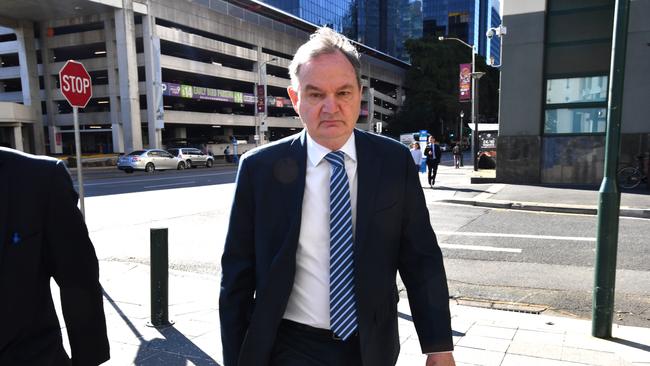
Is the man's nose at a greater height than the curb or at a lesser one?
greater

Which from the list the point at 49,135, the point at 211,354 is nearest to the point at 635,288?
the point at 211,354

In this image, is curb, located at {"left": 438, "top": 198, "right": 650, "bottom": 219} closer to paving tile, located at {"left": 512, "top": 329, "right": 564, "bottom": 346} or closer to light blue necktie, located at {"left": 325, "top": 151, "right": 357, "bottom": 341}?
paving tile, located at {"left": 512, "top": 329, "right": 564, "bottom": 346}

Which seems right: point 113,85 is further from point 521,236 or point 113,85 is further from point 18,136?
point 521,236

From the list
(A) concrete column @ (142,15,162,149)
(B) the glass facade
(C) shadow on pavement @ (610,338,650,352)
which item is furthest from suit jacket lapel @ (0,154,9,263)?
(B) the glass facade

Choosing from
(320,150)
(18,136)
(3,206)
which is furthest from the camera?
(18,136)

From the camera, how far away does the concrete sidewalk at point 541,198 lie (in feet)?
36.2

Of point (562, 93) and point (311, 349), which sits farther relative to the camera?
point (562, 93)

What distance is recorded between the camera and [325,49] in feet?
5.97

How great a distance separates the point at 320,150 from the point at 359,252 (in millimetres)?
445

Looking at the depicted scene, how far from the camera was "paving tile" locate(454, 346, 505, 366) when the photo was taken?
3.57 meters

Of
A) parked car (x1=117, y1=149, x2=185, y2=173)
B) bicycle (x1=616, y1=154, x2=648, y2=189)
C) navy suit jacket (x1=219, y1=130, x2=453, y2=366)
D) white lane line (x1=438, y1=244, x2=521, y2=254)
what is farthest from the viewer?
parked car (x1=117, y1=149, x2=185, y2=173)

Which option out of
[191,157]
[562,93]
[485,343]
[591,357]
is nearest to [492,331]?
[485,343]

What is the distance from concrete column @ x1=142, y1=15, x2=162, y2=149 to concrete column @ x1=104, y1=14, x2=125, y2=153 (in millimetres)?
2579

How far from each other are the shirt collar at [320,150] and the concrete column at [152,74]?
42.2 m
